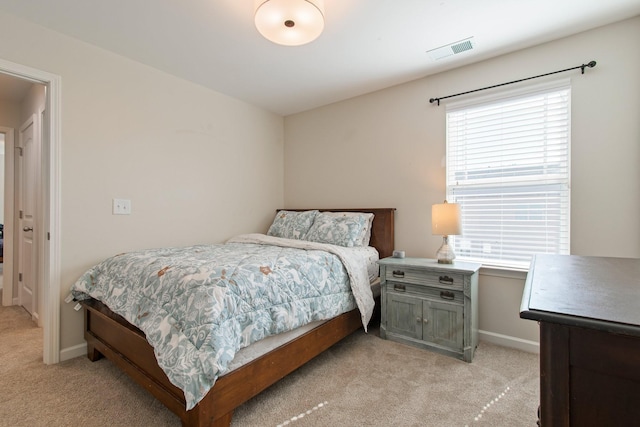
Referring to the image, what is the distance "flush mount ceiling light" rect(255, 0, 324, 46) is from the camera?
1.62m

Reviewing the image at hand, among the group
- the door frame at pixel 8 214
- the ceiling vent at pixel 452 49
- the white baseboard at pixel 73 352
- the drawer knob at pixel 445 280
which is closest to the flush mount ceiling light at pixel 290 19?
the ceiling vent at pixel 452 49

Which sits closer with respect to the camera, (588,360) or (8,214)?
(588,360)

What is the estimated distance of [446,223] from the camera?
97.1 inches

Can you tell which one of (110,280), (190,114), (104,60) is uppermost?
(104,60)

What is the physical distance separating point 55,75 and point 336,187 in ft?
8.61

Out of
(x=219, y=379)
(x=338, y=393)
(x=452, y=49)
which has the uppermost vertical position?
(x=452, y=49)

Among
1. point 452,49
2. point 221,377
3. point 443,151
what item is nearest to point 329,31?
point 452,49

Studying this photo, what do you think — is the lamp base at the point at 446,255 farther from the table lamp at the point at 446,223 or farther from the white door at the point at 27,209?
the white door at the point at 27,209

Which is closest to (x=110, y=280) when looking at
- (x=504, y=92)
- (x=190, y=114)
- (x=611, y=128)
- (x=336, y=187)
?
(x=190, y=114)

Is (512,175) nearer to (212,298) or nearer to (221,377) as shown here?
(212,298)

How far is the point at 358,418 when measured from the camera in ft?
5.27

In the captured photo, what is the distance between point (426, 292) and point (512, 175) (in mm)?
1211

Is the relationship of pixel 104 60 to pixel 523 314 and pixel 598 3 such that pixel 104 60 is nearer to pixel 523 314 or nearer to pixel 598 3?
pixel 523 314

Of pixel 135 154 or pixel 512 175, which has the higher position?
pixel 135 154
